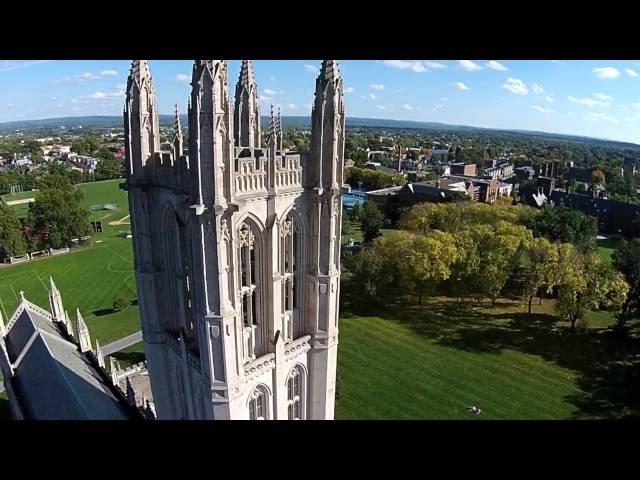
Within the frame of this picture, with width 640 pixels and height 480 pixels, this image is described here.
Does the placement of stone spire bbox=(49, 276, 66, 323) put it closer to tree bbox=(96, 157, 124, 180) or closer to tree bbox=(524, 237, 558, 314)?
tree bbox=(524, 237, 558, 314)

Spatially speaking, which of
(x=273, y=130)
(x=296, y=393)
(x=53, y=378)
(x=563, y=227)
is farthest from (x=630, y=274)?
(x=53, y=378)

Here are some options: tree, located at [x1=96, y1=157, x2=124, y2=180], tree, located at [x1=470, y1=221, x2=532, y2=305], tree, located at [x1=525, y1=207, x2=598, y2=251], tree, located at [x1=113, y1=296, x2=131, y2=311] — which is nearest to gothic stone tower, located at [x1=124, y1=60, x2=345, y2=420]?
tree, located at [x1=470, y1=221, x2=532, y2=305]

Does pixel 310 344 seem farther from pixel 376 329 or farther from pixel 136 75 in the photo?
pixel 376 329

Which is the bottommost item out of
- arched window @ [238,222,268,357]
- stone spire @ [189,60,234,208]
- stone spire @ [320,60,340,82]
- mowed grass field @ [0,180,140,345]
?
mowed grass field @ [0,180,140,345]

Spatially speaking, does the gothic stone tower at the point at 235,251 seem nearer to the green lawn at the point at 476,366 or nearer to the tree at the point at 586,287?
the green lawn at the point at 476,366

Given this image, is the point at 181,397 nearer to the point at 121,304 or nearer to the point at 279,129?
the point at 279,129
